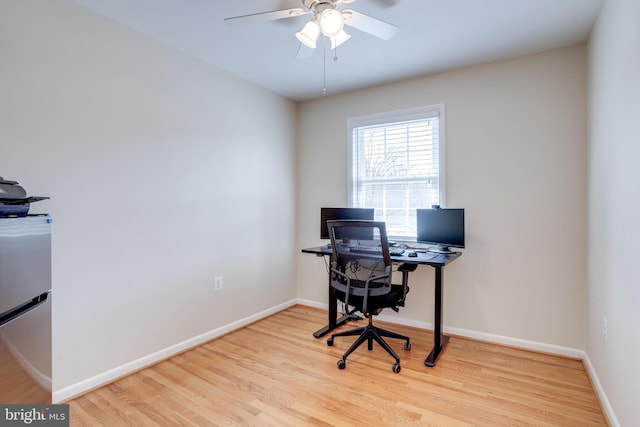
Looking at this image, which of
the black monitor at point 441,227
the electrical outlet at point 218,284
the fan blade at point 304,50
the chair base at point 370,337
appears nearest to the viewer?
the fan blade at point 304,50

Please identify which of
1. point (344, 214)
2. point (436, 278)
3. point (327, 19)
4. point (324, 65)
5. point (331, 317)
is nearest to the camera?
point (327, 19)

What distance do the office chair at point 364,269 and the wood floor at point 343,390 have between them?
0.24 m

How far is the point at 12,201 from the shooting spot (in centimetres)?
149

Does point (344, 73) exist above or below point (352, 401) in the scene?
above

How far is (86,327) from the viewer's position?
221cm

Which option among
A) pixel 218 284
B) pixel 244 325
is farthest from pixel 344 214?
pixel 244 325

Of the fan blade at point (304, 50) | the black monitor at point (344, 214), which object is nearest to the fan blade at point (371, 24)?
the fan blade at point (304, 50)

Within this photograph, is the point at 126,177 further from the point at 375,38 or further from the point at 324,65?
the point at 375,38

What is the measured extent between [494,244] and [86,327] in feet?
10.3

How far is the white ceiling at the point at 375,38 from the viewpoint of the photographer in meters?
2.16

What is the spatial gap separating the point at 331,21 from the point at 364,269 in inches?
66.0

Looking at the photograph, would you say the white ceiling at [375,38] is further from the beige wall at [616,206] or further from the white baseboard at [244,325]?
the white baseboard at [244,325]

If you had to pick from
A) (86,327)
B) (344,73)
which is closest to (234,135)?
(344,73)

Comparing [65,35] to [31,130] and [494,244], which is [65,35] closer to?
[31,130]
